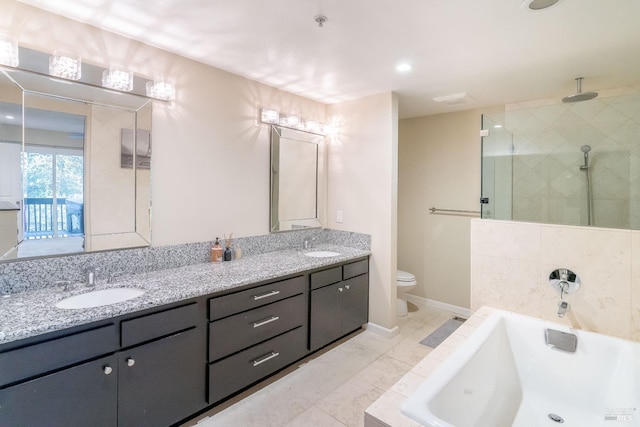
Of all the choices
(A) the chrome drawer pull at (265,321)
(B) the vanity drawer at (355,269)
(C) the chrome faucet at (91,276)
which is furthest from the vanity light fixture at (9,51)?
(B) the vanity drawer at (355,269)

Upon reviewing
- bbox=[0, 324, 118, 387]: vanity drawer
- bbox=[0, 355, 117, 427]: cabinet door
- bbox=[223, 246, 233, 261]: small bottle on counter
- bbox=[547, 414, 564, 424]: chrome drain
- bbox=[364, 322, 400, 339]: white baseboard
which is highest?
bbox=[223, 246, 233, 261]: small bottle on counter

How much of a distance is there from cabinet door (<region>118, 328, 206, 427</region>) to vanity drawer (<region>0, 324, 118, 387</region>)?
12cm

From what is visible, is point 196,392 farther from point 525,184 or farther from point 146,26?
point 525,184

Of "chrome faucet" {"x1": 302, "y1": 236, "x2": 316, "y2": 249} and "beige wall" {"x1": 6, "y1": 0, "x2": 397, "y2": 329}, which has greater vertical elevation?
"beige wall" {"x1": 6, "y1": 0, "x2": 397, "y2": 329}

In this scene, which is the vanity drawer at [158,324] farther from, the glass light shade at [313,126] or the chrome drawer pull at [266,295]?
the glass light shade at [313,126]

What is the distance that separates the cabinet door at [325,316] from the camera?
2623 millimetres

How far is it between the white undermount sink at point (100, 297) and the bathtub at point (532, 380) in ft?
5.44

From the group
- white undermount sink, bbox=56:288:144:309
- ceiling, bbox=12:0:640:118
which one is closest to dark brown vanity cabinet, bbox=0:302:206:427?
white undermount sink, bbox=56:288:144:309

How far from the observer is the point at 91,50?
190cm

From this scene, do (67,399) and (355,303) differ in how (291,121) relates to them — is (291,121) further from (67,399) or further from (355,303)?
(67,399)

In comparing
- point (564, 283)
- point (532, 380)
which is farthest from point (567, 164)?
point (532, 380)

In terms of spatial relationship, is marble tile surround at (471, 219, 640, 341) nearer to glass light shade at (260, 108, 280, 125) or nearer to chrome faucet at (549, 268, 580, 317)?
chrome faucet at (549, 268, 580, 317)

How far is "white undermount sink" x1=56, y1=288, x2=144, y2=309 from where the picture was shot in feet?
5.47

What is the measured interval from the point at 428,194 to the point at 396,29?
2.42m
